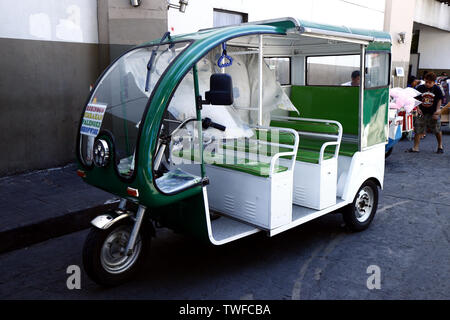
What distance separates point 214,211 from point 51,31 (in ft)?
13.8

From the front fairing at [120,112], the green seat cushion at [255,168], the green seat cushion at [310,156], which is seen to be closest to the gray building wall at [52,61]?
the front fairing at [120,112]

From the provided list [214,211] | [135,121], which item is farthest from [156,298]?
[135,121]

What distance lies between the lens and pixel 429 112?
384 inches

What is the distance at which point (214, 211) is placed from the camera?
4.18 meters

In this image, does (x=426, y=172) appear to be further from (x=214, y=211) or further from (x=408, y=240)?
(x=214, y=211)

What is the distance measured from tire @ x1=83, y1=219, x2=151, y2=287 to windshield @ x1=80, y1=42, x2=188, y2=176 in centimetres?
50

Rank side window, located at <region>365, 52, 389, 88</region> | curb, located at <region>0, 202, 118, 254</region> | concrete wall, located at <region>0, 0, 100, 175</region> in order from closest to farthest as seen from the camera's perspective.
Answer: curb, located at <region>0, 202, 118, 254</region>
side window, located at <region>365, 52, 389, 88</region>
concrete wall, located at <region>0, 0, 100, 175</region>

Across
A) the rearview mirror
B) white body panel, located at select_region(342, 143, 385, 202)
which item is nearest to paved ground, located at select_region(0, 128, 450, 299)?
white body panel, located at select_region(342, 143, 385, 202)

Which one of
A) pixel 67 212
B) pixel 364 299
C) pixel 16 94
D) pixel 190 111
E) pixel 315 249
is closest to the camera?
pixel 364 299

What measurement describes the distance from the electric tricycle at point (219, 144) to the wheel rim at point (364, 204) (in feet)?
0.04

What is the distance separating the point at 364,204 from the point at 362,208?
0.05m

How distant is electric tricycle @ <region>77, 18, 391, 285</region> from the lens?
11.0 feet

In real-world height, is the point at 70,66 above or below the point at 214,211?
above

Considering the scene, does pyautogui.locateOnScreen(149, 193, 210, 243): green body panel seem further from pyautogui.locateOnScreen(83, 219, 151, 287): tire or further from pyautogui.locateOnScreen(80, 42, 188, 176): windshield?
pyautogui.locateOnScreen(80, 42, 188, 176): windshield
